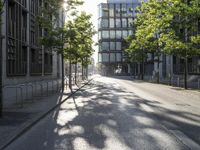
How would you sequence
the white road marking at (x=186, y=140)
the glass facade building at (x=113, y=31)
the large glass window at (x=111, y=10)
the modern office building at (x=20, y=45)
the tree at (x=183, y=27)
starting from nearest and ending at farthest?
the white road marking at (x=186, y=140) → the tree at (x=183, y=27) → the modern office building at (x=20, y=45) → the glass facade building at (x=113, y=31) → the large glass window at (x=111, y=10)

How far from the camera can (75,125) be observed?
32.9 feet

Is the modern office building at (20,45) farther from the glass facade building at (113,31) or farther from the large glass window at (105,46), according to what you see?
the glass facade building at (113,31)

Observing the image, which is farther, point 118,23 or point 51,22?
point 118,23

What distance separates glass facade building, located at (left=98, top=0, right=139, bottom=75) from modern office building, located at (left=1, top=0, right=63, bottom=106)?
62.1 meters

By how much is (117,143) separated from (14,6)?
1069 inches

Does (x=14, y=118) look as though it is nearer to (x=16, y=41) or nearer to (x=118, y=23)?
(x=16, y=41)

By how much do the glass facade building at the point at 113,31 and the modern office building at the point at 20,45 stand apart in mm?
62092

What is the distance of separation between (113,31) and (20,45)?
76.2m

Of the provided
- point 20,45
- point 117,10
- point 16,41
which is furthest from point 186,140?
point 117,10

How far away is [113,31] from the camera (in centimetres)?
10794

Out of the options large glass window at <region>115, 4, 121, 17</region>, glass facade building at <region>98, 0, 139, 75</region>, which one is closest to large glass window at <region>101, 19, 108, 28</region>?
glass facade building at <region>98, 0, 139, 75</region>

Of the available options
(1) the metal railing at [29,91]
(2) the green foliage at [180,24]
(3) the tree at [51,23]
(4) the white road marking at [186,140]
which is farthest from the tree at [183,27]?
(4) the white road marking at [186,140]

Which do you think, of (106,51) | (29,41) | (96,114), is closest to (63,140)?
(96,114)

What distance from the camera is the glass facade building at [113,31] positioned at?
107 meters
